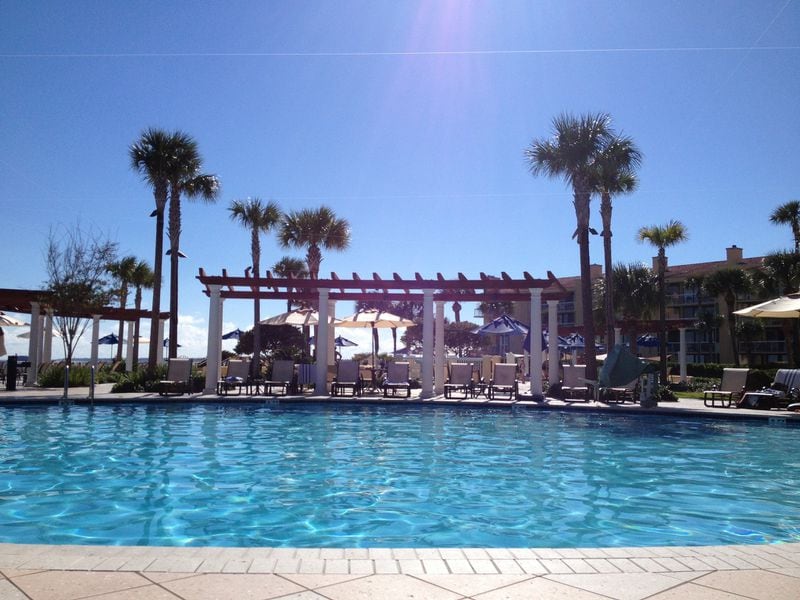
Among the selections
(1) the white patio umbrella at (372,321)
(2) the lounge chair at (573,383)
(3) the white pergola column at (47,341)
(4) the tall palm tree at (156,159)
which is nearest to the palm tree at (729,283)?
(2) the lounge chair at (573,383)

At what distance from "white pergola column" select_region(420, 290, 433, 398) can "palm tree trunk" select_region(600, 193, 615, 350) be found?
6702 mm

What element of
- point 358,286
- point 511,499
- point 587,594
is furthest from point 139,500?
point 358,286

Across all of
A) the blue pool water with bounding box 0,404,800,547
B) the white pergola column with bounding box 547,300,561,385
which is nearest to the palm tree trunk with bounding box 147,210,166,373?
the blue pool water with bounding box 0,404,800,547

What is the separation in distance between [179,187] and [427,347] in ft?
38.2

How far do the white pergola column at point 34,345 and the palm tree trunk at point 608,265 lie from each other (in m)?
19.4

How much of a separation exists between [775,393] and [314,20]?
14.0 m

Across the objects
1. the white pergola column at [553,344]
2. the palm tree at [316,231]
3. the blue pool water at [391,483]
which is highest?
the palm tree at [316,231]

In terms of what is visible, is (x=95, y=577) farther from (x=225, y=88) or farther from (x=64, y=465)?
(x=225, y=88)

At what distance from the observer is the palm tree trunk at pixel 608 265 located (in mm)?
21484

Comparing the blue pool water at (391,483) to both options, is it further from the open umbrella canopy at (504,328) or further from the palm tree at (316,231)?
the palm tree at (316,231)

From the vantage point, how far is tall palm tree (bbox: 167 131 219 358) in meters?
Result: 22.5

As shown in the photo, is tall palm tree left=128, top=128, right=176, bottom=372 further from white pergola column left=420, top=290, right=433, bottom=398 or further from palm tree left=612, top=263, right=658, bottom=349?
palm tree left=612, top=263, right=658, bottom=349

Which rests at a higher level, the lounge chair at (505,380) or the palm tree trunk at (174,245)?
the palm tree trunk at (174,245)

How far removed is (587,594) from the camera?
3.20 m
